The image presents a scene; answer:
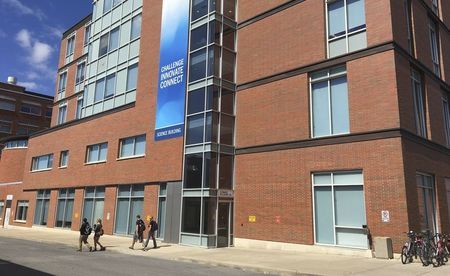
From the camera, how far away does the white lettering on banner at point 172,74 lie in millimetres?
25547

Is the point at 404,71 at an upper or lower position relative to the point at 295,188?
upper

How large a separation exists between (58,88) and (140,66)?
1900 centimetres

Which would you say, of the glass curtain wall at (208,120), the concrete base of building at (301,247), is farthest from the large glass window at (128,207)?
the concrete base of building at (301,247)

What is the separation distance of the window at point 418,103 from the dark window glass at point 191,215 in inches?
467

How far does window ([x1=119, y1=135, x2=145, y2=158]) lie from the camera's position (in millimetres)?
27938

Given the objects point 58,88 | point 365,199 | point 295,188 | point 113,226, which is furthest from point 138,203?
point 58,88

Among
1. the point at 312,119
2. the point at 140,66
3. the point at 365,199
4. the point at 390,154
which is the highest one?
the point at 140,66

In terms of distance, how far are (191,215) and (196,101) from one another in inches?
261

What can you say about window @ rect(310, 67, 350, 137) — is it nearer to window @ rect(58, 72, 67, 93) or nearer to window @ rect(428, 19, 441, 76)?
window @ rect(428, 19, 441, 76)

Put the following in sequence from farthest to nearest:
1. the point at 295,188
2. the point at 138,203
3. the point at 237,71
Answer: the point at 138,203 → the point at 237,71 → the point at 295,188

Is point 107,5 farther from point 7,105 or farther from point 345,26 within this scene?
point 7,105

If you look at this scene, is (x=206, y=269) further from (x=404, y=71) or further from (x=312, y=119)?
(x=404, y=71)

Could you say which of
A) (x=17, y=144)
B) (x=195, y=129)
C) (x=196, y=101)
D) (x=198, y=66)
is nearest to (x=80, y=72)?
(x=17, y=144)

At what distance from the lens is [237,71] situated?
80.7ft
